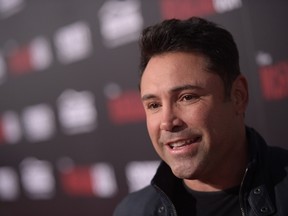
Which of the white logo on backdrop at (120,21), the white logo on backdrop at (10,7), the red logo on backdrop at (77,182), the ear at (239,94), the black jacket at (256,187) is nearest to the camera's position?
the black jacket at (256,187)

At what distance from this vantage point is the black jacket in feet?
2.65

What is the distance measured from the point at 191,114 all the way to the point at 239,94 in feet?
0.49

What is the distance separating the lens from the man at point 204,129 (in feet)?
2.77

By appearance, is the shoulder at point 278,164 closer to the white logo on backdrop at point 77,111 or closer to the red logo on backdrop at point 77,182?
the white logo on backdrop at point 77,111

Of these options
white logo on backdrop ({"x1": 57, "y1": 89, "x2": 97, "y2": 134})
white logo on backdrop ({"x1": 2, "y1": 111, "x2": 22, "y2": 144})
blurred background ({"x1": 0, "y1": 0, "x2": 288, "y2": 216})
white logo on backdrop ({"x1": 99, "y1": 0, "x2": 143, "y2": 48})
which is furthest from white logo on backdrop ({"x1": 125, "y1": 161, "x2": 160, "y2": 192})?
white logo on backdrop ({"x1": 2, "y1": 111, "x2": 22, "y2": 144})

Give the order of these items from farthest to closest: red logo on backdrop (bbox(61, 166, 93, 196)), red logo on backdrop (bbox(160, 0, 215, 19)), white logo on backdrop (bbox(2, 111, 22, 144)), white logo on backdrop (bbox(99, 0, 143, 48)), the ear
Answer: white logo on backdrop (bbox(2, 111, 22, 144)), red logo on backdrop (bbox(61, 166, 93, 196)), white logo on backdrop (bbox(99, 0, 143, 48)), red logo on backdrop (bbox(160, 0, 215, 19)), the ear

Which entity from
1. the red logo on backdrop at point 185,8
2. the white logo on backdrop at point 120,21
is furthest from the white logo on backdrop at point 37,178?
the red logo on backdrop at point 185,8

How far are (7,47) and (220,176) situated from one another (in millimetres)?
1611

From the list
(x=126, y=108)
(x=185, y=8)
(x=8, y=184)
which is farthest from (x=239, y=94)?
(x=8, y=184)

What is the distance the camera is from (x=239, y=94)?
92 cm

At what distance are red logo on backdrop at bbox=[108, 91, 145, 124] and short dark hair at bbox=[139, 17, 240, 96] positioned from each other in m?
0.65

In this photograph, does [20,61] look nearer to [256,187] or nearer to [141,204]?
[141,204]

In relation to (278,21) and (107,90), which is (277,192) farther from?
(107,90)

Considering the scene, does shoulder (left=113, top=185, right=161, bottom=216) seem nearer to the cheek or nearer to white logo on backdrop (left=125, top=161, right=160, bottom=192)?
the cheek
